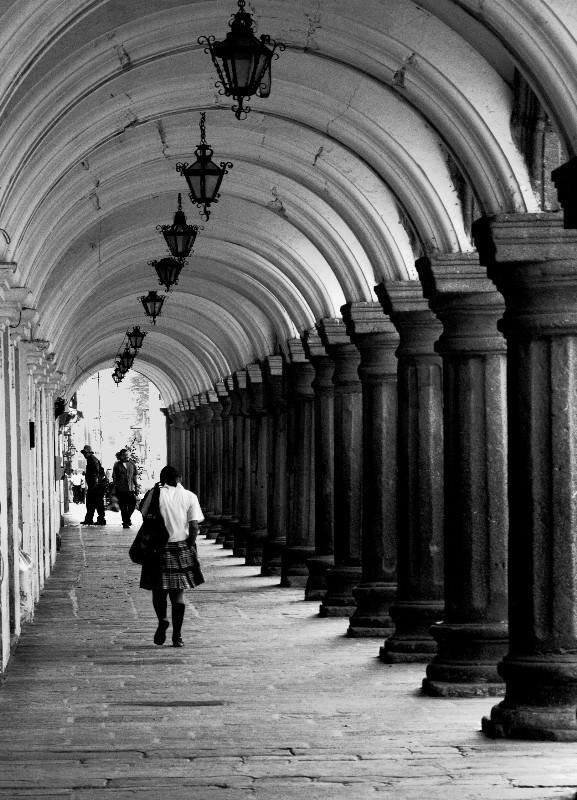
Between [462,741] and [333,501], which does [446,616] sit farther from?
[333,501]

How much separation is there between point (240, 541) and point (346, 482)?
472 inches

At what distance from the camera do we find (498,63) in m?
11.2

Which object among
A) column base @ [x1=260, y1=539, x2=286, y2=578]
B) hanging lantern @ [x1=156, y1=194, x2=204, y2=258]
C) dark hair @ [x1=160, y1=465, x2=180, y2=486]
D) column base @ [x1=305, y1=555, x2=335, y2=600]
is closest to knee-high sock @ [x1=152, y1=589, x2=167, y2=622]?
dark hair @ [x1=160, y1=465, x2=180, y2=486]

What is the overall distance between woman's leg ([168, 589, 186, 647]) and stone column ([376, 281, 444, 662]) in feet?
6.56

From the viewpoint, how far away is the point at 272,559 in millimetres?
24172

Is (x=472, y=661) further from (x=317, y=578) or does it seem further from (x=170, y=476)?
(x=317, y=578)

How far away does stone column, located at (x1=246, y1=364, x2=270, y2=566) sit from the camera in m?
26.7

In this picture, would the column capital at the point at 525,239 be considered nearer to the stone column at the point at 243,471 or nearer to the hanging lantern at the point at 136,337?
the stone column at the point at 243,471

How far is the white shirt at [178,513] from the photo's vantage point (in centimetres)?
1448

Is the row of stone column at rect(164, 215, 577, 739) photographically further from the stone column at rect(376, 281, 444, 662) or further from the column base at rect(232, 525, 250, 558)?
the column base at rect(232, 525, 250, 558)

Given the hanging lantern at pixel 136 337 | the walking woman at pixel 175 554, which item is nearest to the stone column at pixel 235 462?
the hanging lantern at pixel 136 337

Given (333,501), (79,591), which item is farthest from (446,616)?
(79,591)

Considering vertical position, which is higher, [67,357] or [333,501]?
[67,357]

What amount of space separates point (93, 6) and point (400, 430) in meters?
5.93
